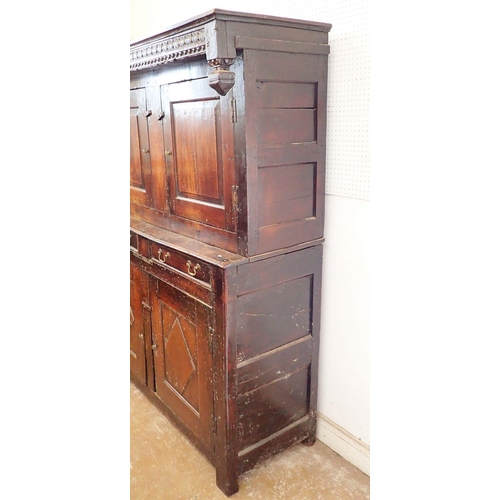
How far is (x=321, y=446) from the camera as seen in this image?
2445 mm

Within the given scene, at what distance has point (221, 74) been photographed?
1.72 metres

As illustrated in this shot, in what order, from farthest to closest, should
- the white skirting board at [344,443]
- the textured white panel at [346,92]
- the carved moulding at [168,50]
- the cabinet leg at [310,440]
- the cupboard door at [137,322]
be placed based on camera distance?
1. the cupboard door at [137,322]
2. the cabinet leg at [310,440]
3. the white skirting board at [344,443]
4. the textured white panel at [346,92]
5. the carved moulding at [168,50]

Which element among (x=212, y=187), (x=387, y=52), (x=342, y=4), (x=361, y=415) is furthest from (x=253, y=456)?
(x=387, y=52)

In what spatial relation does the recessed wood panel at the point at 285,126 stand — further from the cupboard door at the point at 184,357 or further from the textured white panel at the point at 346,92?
the cupboard door at the point at 184,357

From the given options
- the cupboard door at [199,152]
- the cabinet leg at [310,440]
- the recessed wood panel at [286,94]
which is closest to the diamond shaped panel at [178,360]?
the cupboard door at [199,152]

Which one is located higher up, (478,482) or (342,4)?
(342,4)

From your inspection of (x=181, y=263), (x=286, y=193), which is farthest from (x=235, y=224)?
(x=181, y=263)

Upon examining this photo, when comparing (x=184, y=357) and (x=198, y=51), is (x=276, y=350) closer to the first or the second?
(x=184, y=357)

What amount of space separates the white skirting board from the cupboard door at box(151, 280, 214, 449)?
0.60m

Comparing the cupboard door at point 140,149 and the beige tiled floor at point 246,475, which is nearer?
the beige tiled floor at point 246,475

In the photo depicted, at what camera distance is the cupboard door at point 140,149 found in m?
2.49

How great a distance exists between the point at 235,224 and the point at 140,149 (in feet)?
2.99
